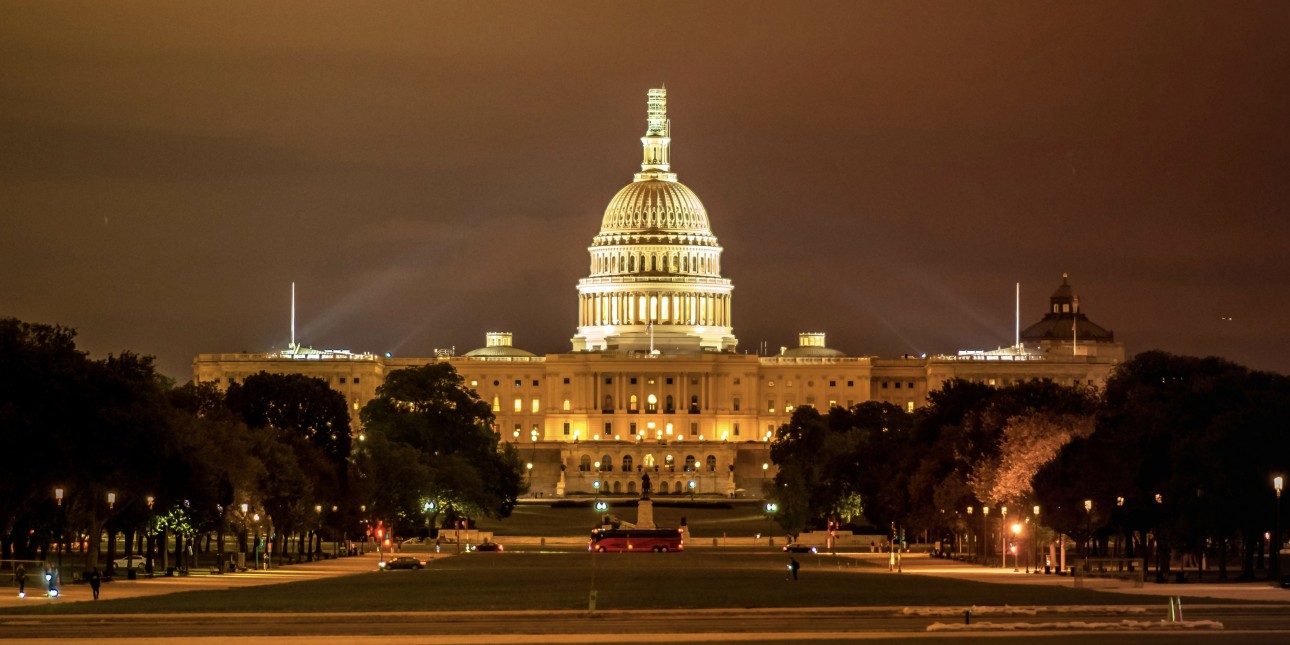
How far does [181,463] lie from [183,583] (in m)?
6.91

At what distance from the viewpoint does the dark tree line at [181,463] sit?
84062 mm

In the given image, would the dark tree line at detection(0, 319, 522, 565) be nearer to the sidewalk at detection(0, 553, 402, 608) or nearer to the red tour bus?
the sidewalk at detection(0, 553, 402, 608)

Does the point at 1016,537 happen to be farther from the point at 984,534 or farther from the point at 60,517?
the point at 60,517

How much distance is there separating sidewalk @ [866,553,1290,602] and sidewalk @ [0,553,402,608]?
2187cm

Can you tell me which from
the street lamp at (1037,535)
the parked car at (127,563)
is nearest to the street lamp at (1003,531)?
the street lamp at (1037,535)

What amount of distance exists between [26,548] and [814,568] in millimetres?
29678

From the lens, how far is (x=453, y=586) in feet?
267

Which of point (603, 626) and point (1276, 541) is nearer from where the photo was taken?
point (603, 626)

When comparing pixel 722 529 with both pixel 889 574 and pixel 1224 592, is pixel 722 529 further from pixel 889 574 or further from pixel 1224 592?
pixel 1224 592

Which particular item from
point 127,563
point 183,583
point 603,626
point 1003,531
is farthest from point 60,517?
point 1003,531

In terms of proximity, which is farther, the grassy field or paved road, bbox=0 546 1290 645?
the grassy field

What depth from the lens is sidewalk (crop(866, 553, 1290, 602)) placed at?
241 ft

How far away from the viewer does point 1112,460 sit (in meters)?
95.6

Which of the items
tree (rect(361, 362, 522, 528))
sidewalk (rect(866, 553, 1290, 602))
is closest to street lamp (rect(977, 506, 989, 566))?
sidewalk (rect(866, 553, 1290, 602))
